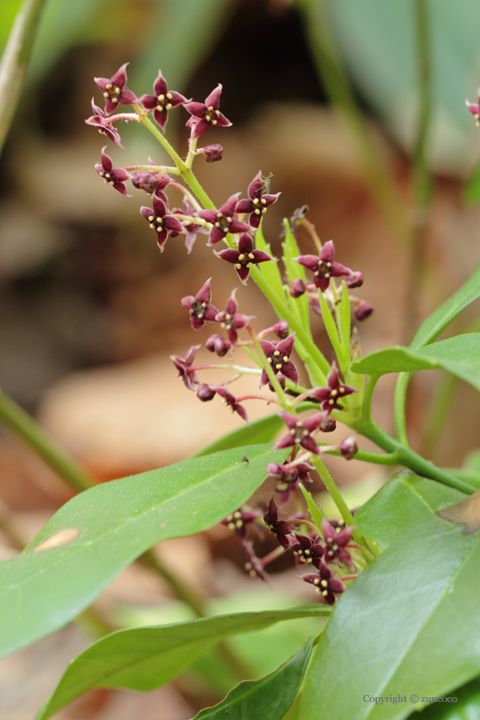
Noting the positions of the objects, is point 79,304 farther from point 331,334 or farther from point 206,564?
point 331,334

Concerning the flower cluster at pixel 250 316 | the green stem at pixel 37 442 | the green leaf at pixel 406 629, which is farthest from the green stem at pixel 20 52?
the green leaf at pixel 406 629

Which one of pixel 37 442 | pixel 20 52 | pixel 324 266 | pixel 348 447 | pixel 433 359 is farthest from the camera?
pixel 37 442

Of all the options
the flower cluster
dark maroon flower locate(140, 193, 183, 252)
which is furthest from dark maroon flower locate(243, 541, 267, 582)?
dark maroon flower locate(140, 193, 183, 252)

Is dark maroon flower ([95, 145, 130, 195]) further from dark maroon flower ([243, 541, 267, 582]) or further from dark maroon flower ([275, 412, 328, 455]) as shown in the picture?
dark maroon flower ([243, 541, 267, 582])

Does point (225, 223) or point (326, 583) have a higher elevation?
point (225, 223)

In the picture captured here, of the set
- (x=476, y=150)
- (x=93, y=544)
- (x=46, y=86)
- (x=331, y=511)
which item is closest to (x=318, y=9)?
(x=476, y=150)

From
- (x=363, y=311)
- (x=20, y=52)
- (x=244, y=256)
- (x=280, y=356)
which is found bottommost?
(x=363, y=311)

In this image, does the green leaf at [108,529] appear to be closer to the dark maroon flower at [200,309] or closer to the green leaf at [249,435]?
the dark maroon flower at [200,309]

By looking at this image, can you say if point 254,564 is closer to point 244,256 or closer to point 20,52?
point 244,256

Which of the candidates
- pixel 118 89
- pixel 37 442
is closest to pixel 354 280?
pixel 118 89
